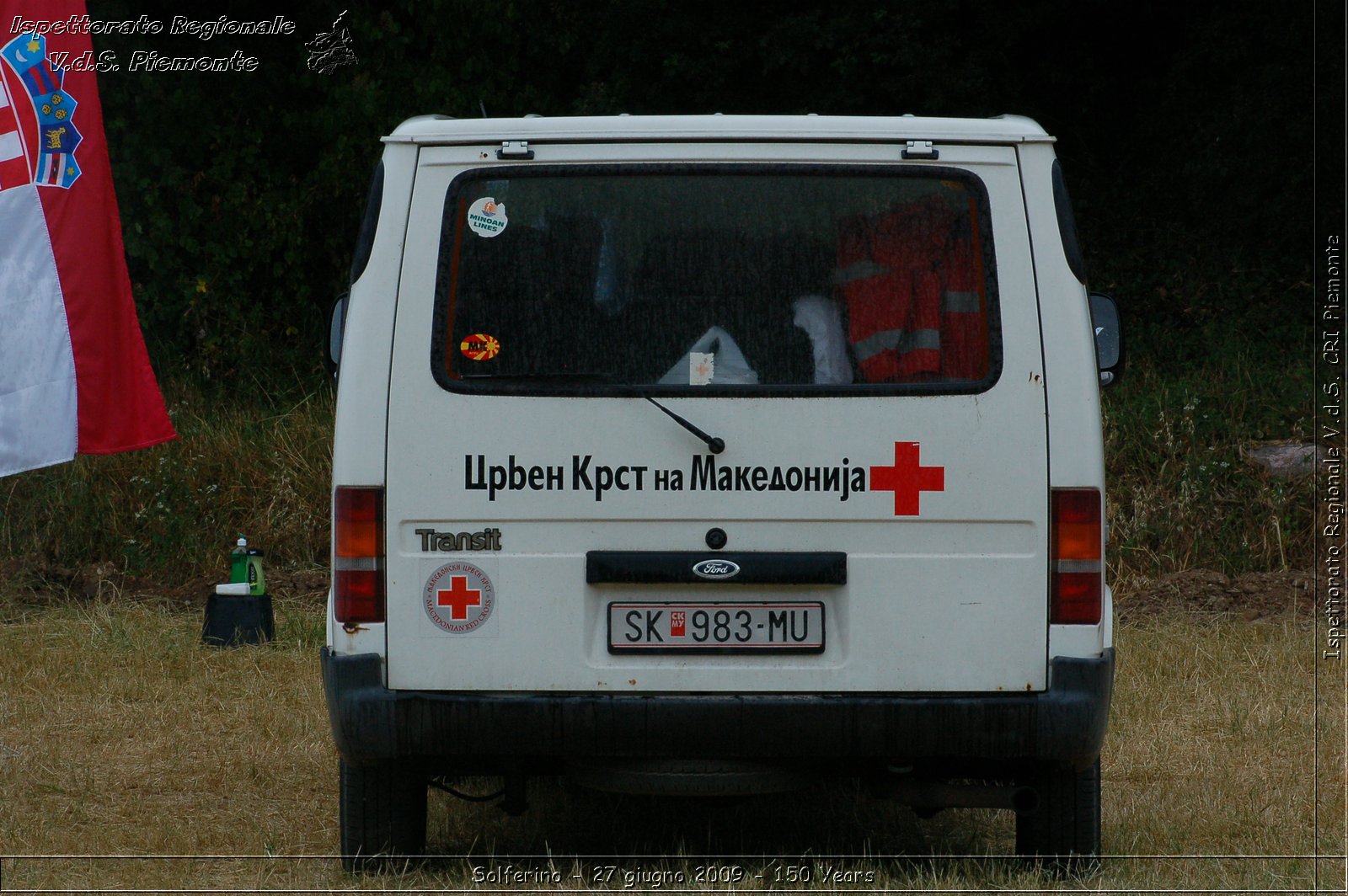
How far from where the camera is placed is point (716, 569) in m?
3.69

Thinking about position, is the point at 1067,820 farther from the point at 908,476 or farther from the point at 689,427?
the point at 689,427

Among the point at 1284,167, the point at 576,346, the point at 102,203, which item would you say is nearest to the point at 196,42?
the point at 102,203

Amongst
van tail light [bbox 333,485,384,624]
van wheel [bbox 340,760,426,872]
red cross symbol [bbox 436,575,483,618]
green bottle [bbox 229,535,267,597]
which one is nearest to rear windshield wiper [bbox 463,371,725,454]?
van tail light [bbox 333,485,384,624]

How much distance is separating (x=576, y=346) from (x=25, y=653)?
201 inches

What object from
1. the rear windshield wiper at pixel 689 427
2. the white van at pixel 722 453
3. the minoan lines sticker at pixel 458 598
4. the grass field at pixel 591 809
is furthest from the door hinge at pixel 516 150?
the grass field at pixel 591 809

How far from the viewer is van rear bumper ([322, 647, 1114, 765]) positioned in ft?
12.0

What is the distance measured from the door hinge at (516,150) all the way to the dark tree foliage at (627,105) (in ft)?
36.1

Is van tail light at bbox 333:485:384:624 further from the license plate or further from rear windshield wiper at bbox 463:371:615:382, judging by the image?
the license plate

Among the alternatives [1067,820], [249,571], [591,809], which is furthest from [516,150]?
[249,571]

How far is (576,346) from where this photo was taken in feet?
12.1

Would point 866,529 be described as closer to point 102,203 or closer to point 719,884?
point 719,884

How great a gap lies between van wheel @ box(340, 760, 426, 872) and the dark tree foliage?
10743mm

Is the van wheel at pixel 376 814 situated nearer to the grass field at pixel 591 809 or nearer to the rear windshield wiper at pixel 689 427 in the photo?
the grass field at pixel 591 809

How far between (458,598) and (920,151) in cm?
152
